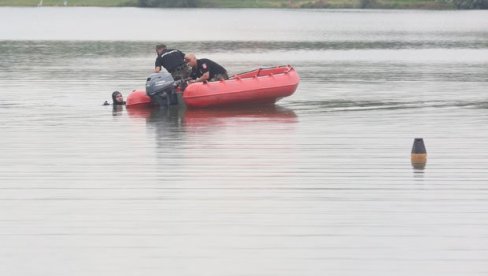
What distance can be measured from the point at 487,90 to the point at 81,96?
1090 cm

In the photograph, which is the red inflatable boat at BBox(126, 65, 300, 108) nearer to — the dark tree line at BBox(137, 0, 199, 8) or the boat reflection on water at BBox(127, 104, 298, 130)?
the boat reflection on water at BBox(127, 104, 298, 130)

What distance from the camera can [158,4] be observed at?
159 metres

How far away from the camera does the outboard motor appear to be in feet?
92.0

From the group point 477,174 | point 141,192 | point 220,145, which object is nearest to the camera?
point 141,192

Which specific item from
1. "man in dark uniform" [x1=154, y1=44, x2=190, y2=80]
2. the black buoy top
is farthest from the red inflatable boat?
the black buoy top

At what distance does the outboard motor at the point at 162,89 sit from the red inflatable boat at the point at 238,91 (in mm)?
258

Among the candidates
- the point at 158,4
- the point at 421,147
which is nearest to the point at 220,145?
the point at 421,147

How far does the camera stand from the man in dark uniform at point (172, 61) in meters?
28.5

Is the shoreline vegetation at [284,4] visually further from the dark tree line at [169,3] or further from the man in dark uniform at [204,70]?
the man in dark uniform at [204,70]

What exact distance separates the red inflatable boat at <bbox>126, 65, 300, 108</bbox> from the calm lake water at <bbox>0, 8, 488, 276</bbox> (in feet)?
1.12

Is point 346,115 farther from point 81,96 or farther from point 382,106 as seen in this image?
point 81,96

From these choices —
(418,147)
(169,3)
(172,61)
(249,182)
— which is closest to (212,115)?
(172,61)

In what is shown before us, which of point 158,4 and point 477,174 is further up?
point 158,4

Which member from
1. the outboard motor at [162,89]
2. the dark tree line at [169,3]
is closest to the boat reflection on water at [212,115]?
the outboard motor at [162,89]
